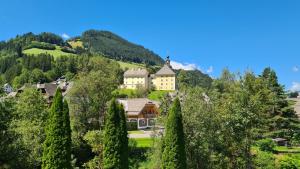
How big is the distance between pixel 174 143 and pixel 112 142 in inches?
180

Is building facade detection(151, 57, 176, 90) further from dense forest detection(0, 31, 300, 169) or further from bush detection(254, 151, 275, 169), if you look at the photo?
bush detection(254, 151, 275, 169)

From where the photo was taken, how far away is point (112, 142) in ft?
94.6

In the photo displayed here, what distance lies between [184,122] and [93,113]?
19.6 metres

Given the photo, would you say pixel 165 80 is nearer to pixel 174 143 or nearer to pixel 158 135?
pixel 158 135

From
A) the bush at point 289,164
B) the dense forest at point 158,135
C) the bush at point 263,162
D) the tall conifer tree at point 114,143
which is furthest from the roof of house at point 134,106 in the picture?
the tall conifer tree at point 114,143

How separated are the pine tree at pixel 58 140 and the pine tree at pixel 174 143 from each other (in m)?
7.12

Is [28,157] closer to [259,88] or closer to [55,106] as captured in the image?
[55,106]

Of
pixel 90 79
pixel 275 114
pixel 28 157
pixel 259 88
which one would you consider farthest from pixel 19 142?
pixel 275 114

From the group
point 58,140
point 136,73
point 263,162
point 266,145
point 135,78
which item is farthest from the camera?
point 136,73

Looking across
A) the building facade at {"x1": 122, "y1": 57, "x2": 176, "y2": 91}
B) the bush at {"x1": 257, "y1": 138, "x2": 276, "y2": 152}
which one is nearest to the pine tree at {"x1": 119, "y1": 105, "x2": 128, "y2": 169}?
the bush at {"x1": 257, "y1": 138, "x2": 276, "y2": 152}

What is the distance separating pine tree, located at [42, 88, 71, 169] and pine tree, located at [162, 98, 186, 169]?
280 inches

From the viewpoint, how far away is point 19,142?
27.2m

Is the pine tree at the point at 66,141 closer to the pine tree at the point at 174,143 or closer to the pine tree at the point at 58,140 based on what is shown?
the pine tree at the point at 58,140

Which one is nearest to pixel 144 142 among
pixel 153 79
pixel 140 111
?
pixel 140 111
